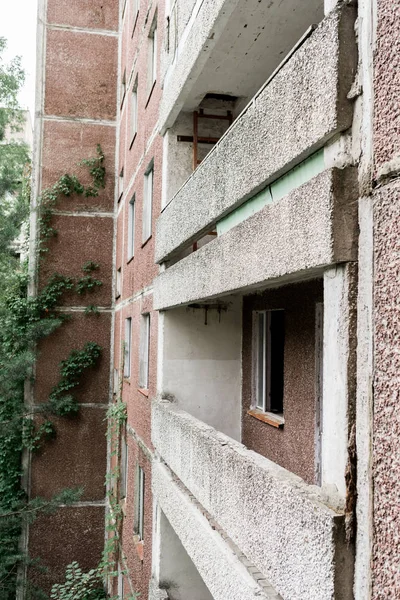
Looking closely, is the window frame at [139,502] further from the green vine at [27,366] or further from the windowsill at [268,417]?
the green vine at [27,366]

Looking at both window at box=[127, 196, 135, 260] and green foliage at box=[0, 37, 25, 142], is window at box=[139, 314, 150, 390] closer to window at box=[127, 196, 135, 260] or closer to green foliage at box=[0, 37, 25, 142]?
window at box=[127, 196, 135, 260]

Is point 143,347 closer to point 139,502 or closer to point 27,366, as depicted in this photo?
point 139,502

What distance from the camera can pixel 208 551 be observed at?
4113 mm

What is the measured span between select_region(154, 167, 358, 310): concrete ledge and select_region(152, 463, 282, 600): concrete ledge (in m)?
2.00

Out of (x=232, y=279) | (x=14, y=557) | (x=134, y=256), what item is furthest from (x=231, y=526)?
(x=14, y=557)

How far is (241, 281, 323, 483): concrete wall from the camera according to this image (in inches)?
188

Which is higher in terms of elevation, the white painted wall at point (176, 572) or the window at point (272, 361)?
the window at point (272, 361)

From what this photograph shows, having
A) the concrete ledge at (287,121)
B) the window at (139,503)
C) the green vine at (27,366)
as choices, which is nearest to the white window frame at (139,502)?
the window at (139,503)

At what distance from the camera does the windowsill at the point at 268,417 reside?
5445mm

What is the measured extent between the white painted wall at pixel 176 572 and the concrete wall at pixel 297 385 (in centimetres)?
197

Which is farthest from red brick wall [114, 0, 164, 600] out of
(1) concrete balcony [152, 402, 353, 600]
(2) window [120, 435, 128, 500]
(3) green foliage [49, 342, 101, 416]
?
(1) concrete balcony [152, 402, 353, 600]

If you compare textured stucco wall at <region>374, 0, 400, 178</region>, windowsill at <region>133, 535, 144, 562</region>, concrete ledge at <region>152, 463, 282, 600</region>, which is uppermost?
textured stucco wall at <region>374, 0, 400, 178</region>

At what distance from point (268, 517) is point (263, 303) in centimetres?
341

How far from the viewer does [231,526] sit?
359 cm
